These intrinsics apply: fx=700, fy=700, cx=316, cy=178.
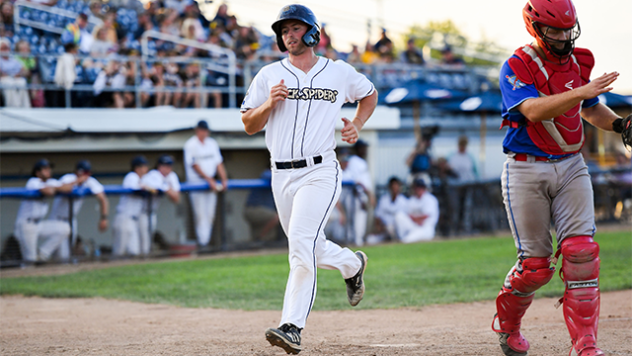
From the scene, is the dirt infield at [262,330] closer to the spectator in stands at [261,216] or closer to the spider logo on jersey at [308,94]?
the spider logo on jersey at [308,94]

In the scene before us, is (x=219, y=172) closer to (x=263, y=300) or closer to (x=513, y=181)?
(x=263, y=300)

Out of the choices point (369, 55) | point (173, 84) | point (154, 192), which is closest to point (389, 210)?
point (154, 192)

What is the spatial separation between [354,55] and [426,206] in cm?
608

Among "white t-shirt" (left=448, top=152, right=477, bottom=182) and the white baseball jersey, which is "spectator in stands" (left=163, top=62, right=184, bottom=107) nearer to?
the white baseball jersey

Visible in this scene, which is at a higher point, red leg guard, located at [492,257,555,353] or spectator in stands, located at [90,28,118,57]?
spectator in stands, located at [90,28,118,57]

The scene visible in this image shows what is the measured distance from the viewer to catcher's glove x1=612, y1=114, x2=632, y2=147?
448cm

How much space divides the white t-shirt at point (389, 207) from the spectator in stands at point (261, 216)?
2.85m

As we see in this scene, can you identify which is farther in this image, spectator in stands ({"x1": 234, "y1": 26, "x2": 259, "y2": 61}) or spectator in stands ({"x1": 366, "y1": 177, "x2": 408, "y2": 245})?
spectator in stands ({"x1": 234, "y1": 26, "x2": 259, "y2": 61})

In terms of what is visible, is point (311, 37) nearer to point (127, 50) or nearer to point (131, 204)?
point (131, 204)

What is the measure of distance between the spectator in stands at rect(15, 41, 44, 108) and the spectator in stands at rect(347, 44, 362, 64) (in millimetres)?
8149

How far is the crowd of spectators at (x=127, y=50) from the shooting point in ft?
46.4

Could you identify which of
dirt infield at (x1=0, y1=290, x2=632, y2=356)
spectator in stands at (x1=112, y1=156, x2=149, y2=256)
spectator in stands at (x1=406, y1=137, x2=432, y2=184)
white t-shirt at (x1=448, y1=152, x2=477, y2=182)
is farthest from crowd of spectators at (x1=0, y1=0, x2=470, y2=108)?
dirt infield at (x1=0, y1=290, x2=632, y2=356)

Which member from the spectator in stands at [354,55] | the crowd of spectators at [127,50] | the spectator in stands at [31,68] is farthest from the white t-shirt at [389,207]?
the spectator in stands at [31,68]

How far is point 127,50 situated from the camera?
14711mm
